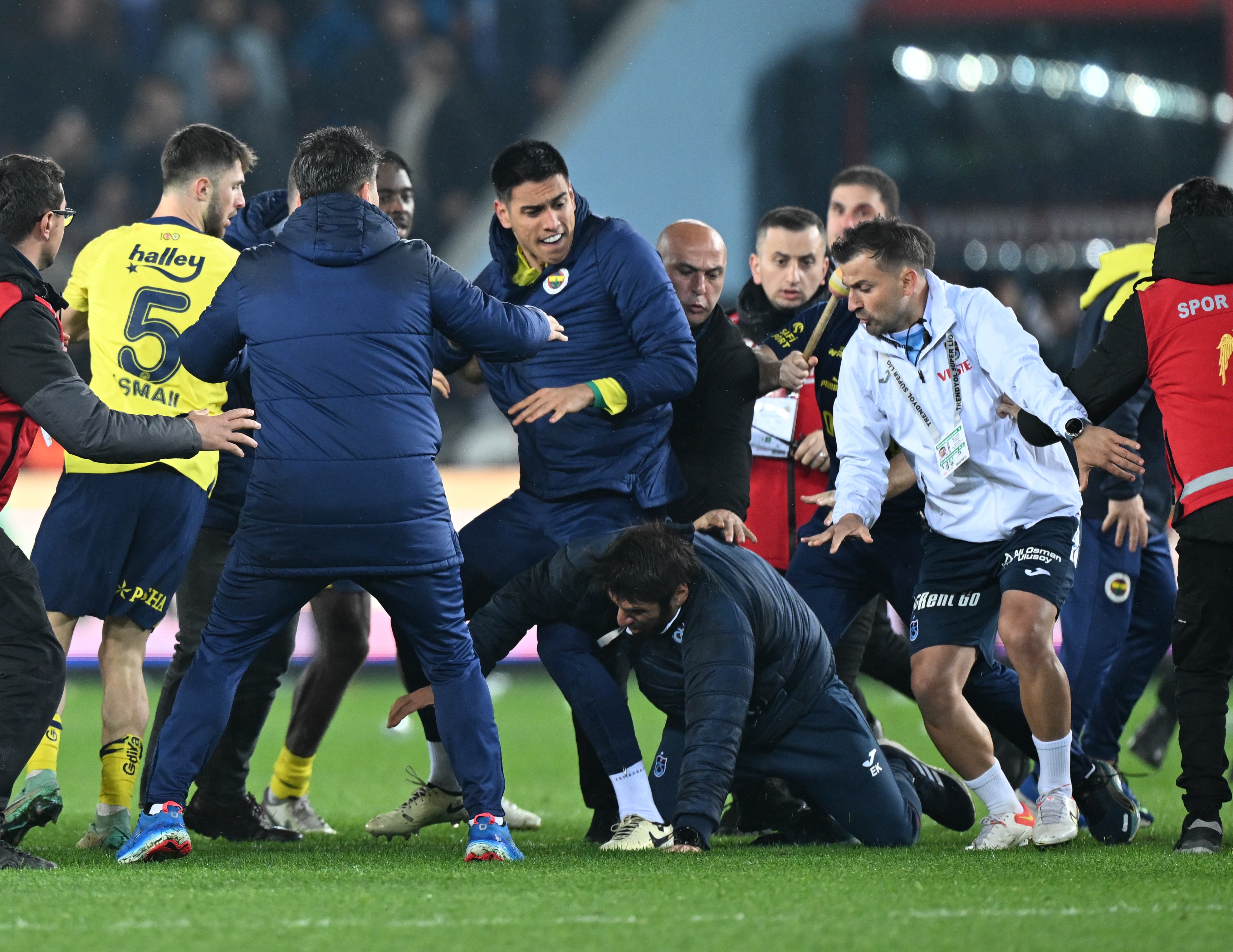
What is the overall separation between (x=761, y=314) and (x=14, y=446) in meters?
2.88

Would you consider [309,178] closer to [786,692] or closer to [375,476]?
[375,476]

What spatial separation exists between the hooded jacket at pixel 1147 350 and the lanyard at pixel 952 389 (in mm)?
217

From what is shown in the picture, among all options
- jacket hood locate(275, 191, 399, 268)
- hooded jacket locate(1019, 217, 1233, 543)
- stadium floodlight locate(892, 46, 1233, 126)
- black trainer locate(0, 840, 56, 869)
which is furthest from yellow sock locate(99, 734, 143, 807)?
stadium floodlight locate(892, 46, 1233, 126)

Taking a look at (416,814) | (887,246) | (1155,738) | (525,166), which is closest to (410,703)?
(416,814)

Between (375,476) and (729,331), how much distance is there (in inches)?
67.5

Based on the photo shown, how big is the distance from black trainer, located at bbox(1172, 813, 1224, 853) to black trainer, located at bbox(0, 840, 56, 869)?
2909mm

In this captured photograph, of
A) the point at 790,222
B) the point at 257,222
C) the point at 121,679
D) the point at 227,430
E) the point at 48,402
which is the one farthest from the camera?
the point at 790,222

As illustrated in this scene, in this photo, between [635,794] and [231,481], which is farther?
[231,481]

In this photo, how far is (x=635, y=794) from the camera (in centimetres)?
465

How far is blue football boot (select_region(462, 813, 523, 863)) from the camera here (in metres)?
4.26

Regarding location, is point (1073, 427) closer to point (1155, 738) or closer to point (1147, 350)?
point (1147, 350)

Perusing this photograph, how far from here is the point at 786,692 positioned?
4633 mm

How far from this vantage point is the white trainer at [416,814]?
16.4ft

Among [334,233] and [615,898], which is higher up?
[334,233]
